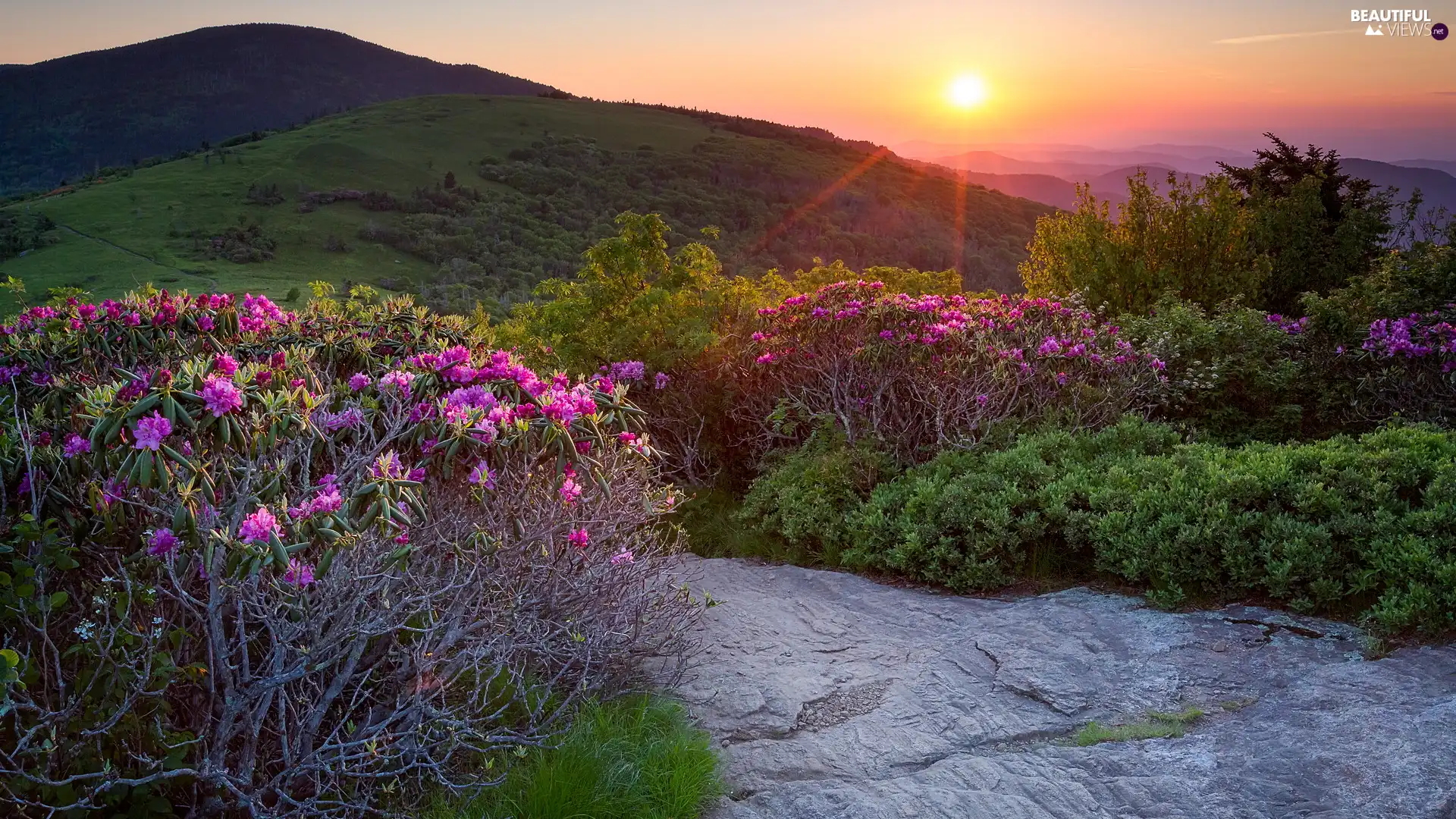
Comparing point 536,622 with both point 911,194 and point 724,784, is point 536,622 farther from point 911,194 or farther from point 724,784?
point 911,194

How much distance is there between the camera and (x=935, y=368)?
6863 millimetres

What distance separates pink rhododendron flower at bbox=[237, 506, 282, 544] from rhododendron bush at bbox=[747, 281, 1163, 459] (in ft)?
15.6

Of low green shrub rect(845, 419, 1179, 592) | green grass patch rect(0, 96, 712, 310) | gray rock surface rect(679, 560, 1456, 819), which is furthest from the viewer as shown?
green grass patch rect(0, 96, 712, 310)

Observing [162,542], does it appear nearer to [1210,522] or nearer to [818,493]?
[818,493]

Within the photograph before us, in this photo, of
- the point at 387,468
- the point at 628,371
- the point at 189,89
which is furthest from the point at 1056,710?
the point at 189,89

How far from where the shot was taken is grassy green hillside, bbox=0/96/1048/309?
1818 inches

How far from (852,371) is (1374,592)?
3.75 m

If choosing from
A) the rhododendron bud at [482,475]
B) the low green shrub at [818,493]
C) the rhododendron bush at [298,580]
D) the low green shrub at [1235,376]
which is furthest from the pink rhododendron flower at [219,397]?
the low green shrub at [1235,376]

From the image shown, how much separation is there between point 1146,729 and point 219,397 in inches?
141

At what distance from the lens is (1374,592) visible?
4273mm

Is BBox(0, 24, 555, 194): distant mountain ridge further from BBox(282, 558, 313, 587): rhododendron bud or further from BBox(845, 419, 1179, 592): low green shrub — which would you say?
BBox(282, 558, 313, 587): rhododendron bud

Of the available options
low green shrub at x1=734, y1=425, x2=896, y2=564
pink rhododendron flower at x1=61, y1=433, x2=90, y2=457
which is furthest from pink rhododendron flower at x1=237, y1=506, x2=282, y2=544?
low green shrub at x1=734, y1=425, x2=896, y2=564

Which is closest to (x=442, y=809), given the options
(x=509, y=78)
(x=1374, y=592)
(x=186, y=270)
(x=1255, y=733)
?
(x=1255, y=733)

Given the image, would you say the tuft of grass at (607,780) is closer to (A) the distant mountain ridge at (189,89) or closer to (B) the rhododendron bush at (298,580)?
(B) the rhododendron bush at (298,580)
